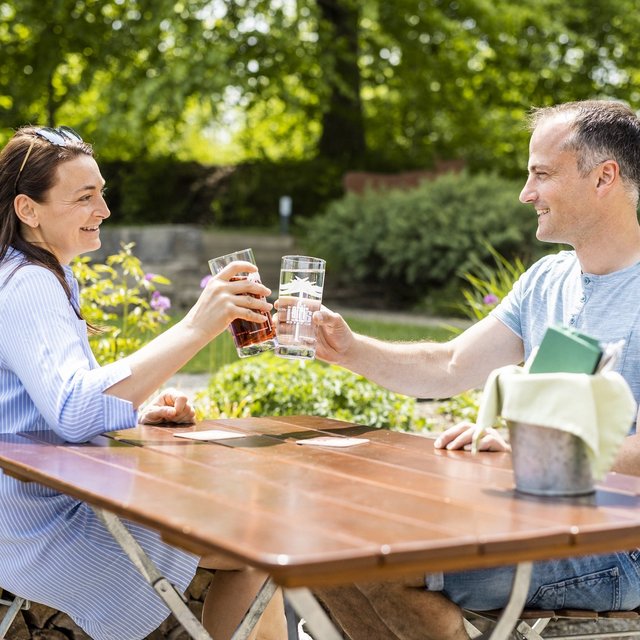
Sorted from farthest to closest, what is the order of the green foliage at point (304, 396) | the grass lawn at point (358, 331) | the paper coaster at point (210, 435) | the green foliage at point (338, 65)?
1. the green foliage at point (338, 65)
2. the grass lawn at point (358, 331)
3. the green foliage at point (304, 396)
4. the paper coaster at point (210, 435)

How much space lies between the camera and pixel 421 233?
13.2 m

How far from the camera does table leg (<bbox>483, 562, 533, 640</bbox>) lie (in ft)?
5.84

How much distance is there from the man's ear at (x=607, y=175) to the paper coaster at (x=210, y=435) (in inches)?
45.8

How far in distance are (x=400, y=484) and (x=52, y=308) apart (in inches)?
38.3

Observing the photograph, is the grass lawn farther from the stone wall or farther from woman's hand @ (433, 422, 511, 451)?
woman's hand @ (433, 422, 511, 451)

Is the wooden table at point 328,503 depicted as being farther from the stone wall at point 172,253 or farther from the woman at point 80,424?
the stone wall at point 172,253

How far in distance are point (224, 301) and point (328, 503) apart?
2.61 ft

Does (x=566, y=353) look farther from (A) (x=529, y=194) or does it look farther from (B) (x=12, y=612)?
(B) (x=12, y=612)

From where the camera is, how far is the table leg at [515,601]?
70.1 inches

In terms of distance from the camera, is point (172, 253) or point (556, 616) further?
point (172, 253)

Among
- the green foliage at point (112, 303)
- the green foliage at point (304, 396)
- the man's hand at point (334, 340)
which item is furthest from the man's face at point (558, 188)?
the green foliage at point (304, 396)

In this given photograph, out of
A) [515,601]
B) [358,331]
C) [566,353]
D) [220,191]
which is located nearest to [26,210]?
[566,353]


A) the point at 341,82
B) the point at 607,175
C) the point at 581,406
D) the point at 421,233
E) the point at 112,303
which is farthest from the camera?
the point at 341,82

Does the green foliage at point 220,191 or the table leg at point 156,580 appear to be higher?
the green foliage at point 220,191
